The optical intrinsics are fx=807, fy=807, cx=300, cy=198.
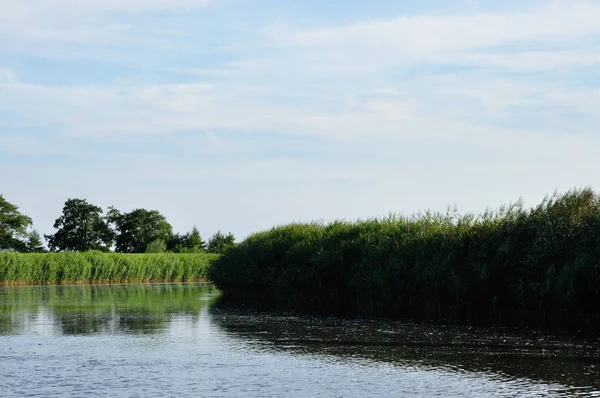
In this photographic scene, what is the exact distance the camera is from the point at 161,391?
11.1 meters

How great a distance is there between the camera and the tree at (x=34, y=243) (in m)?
83.2

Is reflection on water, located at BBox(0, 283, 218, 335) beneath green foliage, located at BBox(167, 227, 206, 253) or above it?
beneath

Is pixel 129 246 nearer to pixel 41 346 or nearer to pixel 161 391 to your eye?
pixel 41 346

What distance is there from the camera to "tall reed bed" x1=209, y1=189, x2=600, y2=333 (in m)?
18.4

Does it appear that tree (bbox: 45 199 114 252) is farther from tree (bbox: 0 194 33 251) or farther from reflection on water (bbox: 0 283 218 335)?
reflection on water (bbox: 0 283 218 335)

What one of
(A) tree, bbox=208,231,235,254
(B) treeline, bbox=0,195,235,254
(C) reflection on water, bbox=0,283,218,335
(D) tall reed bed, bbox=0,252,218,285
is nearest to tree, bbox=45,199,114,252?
(B) treeline, bbox=0,195,235,254

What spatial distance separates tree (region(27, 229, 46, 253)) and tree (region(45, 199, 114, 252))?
1920mm

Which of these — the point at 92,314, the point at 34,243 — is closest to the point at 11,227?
the point at 34,243

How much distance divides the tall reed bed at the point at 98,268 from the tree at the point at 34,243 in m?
28.9

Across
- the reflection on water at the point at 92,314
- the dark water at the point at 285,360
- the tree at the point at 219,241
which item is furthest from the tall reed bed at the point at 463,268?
the tree at the point at 219,241

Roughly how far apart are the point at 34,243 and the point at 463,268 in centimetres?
7064

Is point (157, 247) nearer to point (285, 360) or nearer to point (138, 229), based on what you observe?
point (138, 229)

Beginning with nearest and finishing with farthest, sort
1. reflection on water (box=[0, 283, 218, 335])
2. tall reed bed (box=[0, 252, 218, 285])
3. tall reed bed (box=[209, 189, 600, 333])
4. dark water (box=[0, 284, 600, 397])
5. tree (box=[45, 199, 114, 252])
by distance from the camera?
dark water (box=[0, 284, 600, 397]) < tall reed bed (box=[209, 189, 600, 333]) < reflection on water (box=[0, 283, 218, 335]) < tall reed bed (box=[0, 252, 218, 285]) < tree (box=[45, 199, 114, 252])

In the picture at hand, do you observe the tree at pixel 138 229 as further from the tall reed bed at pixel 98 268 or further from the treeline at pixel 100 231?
the tall reed bed at pixel 98 268
